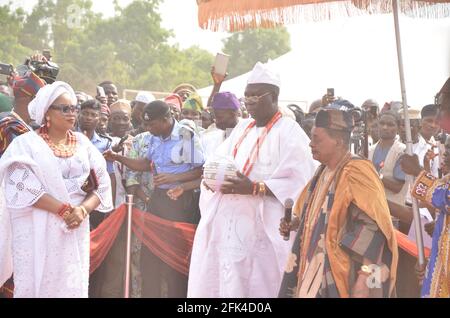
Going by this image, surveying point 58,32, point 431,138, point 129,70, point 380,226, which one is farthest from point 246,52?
point 380,226

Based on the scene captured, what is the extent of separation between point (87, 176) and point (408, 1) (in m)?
2.98

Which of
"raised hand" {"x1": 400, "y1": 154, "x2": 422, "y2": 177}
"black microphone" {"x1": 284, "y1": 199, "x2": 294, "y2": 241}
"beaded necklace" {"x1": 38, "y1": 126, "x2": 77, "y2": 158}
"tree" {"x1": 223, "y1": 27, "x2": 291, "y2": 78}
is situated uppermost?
"beaded necklace" {"x1": 38, "y1": 126, "x2": 77, "y2": 158}

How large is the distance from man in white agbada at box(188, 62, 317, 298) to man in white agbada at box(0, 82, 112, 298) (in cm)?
108

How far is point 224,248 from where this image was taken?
7258mm

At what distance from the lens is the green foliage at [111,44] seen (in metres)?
47.3

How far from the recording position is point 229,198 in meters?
7.37

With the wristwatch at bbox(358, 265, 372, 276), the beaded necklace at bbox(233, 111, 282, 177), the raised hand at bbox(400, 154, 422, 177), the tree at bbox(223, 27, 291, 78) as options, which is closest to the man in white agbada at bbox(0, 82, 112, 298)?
the beaded necklace at bbox(233, 111, 282, 177)

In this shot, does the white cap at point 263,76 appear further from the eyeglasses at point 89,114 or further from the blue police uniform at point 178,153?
the eyeglasses at point 89,114

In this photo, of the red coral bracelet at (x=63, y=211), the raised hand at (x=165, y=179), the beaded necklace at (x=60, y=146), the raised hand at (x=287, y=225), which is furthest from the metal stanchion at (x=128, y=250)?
the raised hand at (x=287, y=225)

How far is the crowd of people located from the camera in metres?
5.71

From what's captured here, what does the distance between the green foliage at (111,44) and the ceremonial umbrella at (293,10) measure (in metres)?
36.5

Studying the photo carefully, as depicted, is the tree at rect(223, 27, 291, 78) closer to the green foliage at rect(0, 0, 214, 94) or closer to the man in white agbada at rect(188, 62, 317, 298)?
the green foliage at rect(0, 0, 214, 94)

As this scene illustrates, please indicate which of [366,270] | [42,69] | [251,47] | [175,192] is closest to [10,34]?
[42,69]
